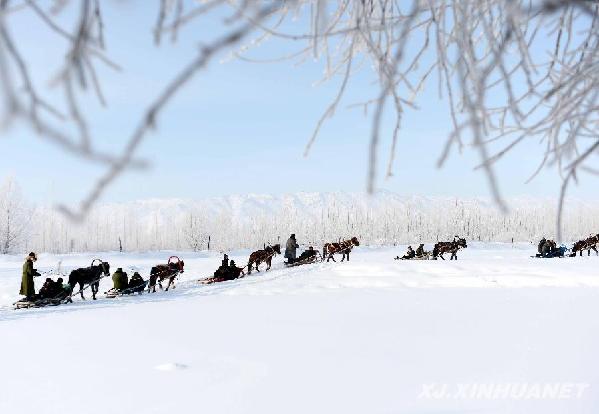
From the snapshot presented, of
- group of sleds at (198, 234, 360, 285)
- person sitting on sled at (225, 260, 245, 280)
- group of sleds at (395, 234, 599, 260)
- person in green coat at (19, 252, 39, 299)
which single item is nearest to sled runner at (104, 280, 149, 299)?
person in green coat at (19, 252, 39, 299)

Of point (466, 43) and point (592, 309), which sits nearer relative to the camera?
point (466, 43)

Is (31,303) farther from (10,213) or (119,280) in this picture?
(10,213)

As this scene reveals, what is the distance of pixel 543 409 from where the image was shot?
480 centimetres

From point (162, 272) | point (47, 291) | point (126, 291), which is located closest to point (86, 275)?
point (126, 291)

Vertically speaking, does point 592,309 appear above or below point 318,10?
below

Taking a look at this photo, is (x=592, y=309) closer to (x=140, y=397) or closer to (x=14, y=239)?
(x=140, y=397)

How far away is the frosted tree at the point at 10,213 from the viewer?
1895 inches

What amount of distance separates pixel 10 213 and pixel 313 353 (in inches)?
1883

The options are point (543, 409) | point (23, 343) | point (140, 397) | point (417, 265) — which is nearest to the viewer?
point (543, 409)

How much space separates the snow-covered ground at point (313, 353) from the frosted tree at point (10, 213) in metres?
39.8

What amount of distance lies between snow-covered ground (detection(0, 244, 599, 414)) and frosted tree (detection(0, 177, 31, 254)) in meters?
39.8

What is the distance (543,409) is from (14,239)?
51866 mm

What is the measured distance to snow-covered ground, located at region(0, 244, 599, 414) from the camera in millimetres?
5246

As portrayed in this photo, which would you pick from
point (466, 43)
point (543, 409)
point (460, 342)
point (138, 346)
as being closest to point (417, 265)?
point (460, 342)
